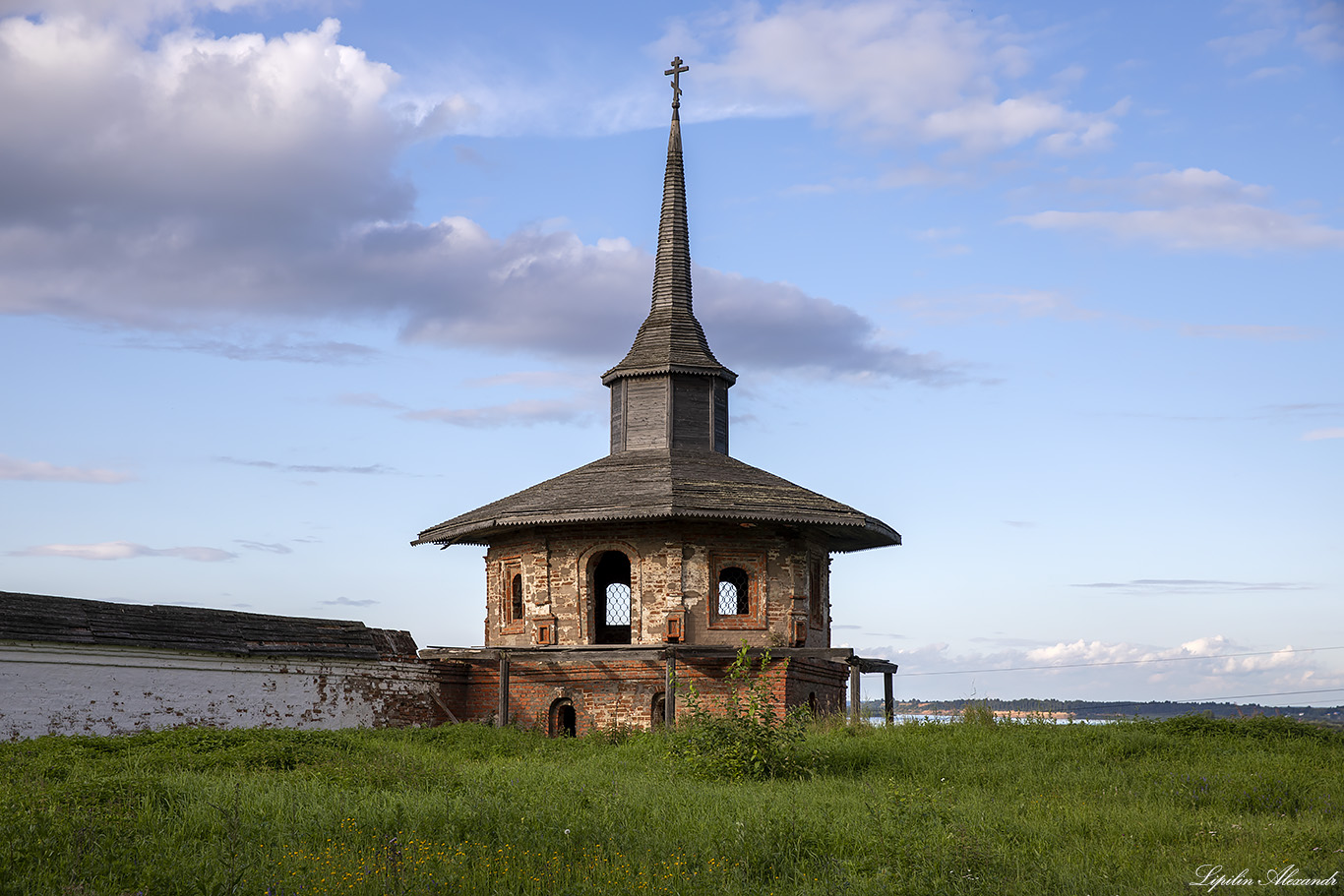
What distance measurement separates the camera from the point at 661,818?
1050 cm

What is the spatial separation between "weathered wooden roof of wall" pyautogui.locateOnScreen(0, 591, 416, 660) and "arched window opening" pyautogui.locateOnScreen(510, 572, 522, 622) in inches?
90.9

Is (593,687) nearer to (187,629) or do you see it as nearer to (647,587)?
(647,587)

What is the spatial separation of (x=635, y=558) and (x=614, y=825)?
11.8m

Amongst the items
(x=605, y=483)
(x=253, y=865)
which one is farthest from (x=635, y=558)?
(x=253, y=865)

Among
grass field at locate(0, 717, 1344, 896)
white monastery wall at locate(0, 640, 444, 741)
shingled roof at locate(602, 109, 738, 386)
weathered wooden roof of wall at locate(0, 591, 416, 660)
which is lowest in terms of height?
grass field at locate(0, 717, 1344, 896)

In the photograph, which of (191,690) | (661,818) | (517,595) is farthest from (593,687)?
(661,818)

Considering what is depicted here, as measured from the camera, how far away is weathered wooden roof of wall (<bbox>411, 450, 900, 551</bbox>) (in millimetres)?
21094

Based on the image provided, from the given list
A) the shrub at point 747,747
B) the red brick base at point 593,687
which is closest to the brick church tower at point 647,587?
the red brick base at point 593,687

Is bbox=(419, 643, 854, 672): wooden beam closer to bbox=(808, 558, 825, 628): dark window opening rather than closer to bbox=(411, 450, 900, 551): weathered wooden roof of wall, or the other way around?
bbox=(808, 558, 825, 628): dark window opening

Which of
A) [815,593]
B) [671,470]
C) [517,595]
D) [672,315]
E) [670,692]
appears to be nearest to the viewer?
[670,692]

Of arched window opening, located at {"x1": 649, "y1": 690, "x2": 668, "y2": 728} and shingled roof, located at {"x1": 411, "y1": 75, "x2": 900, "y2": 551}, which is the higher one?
shingled roof, located at {"x1": 411, "y1": 75, "x2": 900, "y2": 551}

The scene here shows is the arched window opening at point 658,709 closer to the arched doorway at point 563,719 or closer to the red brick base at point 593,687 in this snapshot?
the red brick base at point 593,687

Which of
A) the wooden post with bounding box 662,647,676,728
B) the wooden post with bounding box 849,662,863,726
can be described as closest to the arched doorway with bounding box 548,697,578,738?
the wooden post with bounding box 662,647,676,728

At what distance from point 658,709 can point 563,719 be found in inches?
75.5
